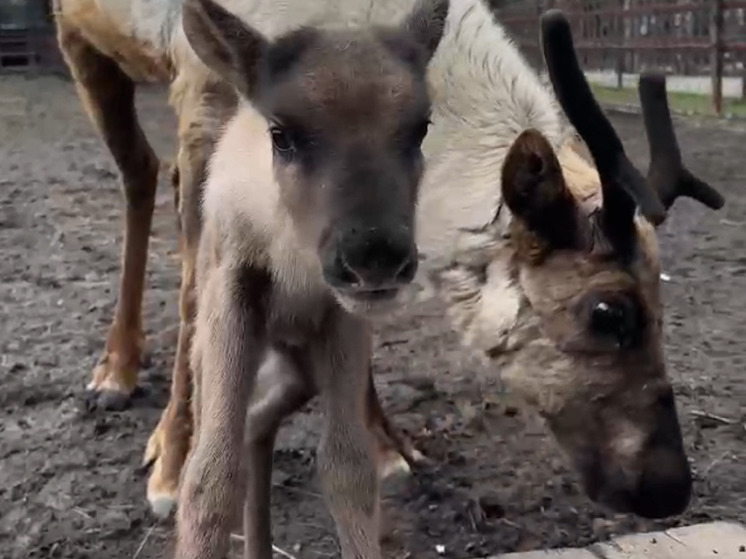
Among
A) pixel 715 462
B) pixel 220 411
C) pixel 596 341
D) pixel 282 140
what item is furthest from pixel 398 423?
pixel 282 140

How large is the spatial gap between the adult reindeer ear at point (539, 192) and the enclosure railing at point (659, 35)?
9.21 m

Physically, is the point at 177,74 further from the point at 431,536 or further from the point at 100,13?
the point at 431,536

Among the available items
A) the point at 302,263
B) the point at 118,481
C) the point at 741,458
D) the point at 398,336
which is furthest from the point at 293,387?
the point at 398,336

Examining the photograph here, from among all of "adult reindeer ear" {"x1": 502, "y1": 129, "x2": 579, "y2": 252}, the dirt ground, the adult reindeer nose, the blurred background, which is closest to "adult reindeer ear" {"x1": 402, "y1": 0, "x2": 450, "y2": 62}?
"adult reindeer ear" {"x1": 502, "y1": 129, "x2": 579, "y2": 252}

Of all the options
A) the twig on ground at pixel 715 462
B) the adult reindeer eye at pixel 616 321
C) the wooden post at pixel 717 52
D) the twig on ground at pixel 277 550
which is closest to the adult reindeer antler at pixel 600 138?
the adult reindeer eye at pixel 616 321

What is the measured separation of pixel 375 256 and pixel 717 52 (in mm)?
11139

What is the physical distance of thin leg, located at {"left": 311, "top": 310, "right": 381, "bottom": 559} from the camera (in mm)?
2504

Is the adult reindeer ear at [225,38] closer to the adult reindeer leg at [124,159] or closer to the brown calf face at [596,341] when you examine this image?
the brown calf face at [596,341]

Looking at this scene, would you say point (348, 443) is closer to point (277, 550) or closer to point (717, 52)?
point (277, 550)

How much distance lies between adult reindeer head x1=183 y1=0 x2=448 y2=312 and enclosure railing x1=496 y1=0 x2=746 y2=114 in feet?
32.6

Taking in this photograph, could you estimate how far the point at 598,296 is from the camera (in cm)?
299

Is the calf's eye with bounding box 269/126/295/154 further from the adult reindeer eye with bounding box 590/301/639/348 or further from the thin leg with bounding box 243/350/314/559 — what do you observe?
the adult reindeer eye with bounding box 590/301/639/348

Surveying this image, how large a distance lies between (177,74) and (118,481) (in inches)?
46.7

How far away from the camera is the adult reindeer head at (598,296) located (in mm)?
2863
